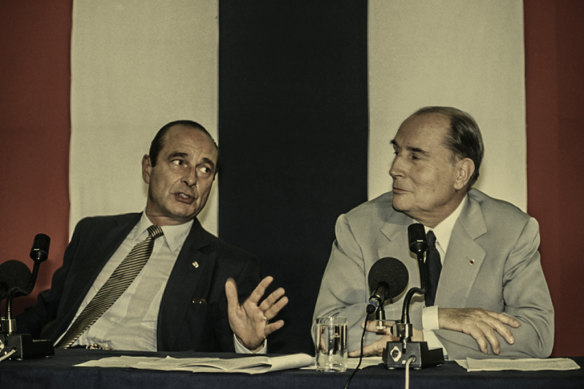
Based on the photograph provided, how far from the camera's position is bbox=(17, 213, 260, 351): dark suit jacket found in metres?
3.52

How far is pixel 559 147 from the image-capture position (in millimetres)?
4129

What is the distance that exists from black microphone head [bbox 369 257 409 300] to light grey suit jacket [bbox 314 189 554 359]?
0.73 metres

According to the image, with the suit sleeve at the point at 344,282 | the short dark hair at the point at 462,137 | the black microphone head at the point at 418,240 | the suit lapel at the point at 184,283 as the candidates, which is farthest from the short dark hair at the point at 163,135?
the black microphone head at the point at 418,240

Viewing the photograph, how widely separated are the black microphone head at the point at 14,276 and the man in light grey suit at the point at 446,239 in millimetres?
1334

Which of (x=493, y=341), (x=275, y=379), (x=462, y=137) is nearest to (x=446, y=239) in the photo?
(x=462, y=137)

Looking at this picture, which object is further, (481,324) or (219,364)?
(481,324)

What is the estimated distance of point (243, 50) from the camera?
4.30 metres

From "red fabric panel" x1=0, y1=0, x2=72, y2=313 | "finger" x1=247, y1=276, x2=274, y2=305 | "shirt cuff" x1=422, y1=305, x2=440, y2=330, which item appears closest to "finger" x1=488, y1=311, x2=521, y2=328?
"shirt cuff" x1=422, y1=305, x2=440, y2=330

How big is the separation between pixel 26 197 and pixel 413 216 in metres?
2.62

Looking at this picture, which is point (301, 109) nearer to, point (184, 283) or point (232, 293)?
point (184, 283)

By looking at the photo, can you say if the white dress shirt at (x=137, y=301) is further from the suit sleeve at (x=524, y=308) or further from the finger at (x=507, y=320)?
the finger at (x=507, y=320)

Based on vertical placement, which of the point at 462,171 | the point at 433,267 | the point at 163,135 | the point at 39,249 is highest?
the point at 163,135

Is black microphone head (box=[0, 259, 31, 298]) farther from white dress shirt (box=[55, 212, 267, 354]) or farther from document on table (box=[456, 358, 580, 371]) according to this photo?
document on table (box=[456, 358, 580, 371])

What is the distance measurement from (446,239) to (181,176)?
4.94 feet
